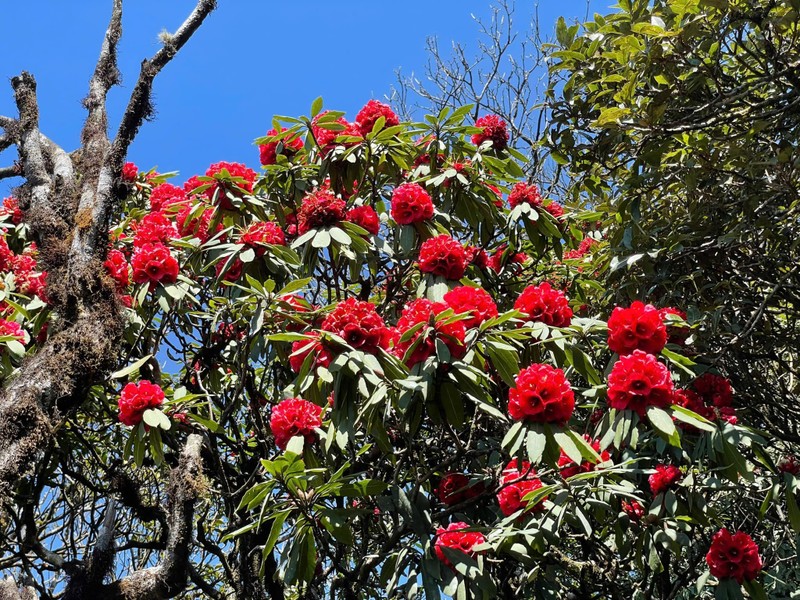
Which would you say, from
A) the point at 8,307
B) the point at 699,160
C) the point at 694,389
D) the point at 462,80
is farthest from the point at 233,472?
the point at 462,80

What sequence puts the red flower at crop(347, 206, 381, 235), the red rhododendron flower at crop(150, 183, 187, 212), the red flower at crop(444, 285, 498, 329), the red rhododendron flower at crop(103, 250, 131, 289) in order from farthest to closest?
1. the red rhododendron flower at crop(150, 183, 187, 212)
2. the red flower at crop(347, 206, 381, 235)
3. the red rhododendron flower at crop(103, 250, 131, 289)
4. the red flower at crop(444, 285, 498, 329)

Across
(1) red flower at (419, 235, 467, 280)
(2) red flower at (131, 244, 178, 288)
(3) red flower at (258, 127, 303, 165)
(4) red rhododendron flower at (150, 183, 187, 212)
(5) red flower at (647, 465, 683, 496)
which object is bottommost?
(5) red flower at (647, 465, 683, 496)

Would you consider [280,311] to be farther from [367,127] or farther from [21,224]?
[21,224]

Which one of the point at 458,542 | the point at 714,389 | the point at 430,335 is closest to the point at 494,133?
the point at 714,389

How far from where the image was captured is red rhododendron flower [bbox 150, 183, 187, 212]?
5078mm

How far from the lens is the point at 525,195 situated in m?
4.27

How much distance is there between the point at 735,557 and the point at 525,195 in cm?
200

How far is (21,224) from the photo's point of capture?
5.08 metres

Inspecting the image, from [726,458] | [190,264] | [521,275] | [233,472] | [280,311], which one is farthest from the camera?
[521,275]

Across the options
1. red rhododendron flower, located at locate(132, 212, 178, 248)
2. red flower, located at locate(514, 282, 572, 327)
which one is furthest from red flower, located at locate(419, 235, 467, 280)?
red rhododendron flower, located at locate(132, 212, 178, 248)

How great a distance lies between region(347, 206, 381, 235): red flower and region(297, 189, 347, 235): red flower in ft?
0.60

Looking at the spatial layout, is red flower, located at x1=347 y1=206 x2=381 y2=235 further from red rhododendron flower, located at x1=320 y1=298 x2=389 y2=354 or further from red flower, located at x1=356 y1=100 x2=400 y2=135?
red rhododendron flower, located at x1=320 y1=298 x2=389 y2=354

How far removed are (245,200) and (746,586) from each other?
308 cm

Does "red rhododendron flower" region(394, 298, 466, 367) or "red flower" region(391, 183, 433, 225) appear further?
"red flower" region(391, 183, 433, 225)
